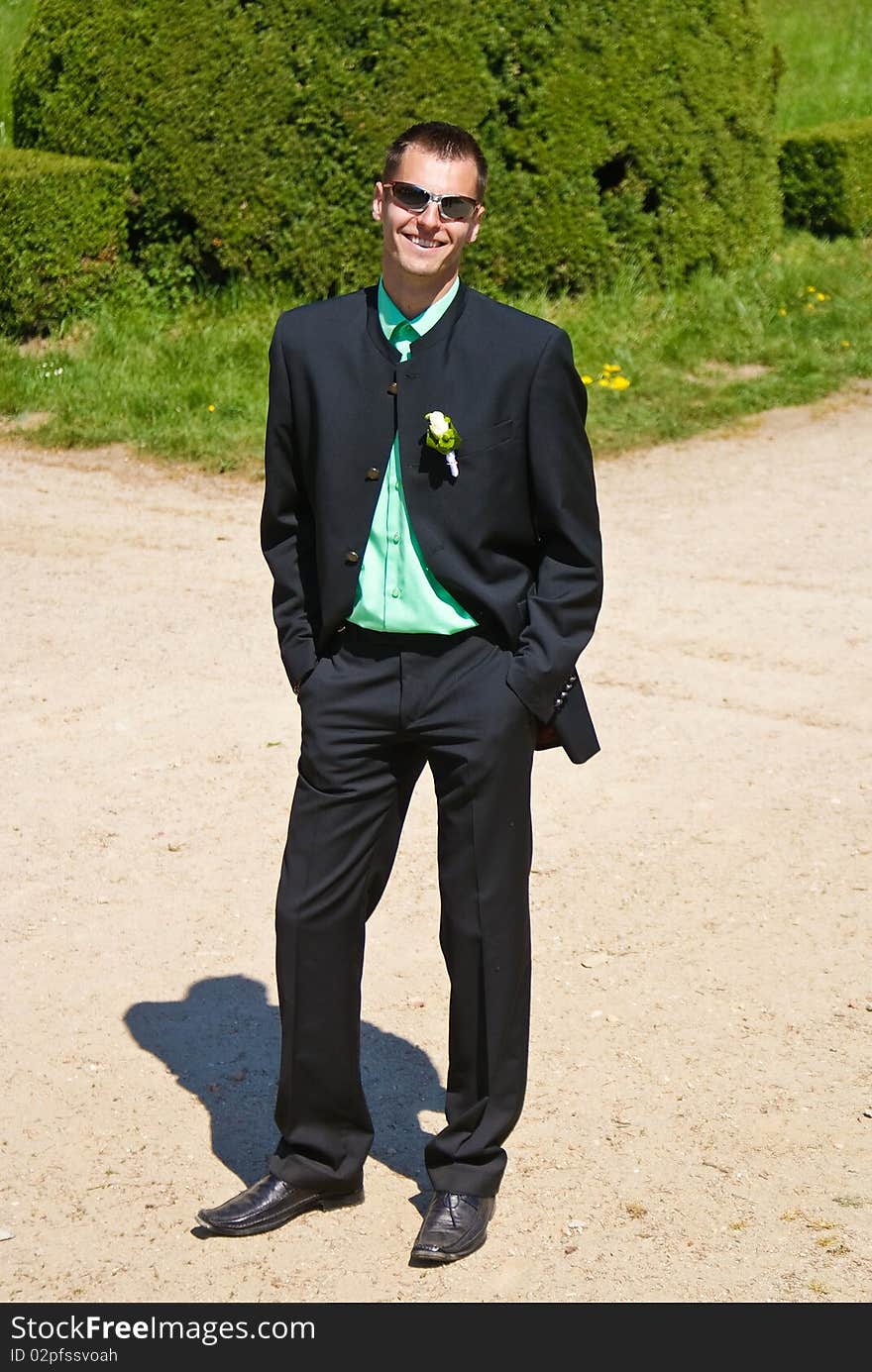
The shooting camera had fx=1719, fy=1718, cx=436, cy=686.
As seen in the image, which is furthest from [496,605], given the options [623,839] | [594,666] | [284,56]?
[284,56]

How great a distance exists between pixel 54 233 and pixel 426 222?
28.9 ft

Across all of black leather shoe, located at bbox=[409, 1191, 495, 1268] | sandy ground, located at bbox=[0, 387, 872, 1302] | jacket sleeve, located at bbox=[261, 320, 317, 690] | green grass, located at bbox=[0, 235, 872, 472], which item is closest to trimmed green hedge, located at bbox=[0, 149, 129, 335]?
green grass, located at bbox=[0, 235, 872, 472]

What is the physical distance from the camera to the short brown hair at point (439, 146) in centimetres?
325

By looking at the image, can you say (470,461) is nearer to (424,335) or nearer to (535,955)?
(424,335)

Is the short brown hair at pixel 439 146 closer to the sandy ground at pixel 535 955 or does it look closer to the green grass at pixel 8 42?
the sandy ground at pixel 535 955

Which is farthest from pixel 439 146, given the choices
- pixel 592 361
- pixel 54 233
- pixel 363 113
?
pixel 54 233

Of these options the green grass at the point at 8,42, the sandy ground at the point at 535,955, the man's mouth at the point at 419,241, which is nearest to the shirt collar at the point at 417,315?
the man's mouth at the point at 419,241

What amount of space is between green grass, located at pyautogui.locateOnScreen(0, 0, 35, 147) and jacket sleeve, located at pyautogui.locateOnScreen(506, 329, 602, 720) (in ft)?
38.2

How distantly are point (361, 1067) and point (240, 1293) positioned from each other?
3.40 ft

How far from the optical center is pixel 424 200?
321 cm

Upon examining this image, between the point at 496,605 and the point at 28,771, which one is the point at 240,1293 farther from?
the point at 28,771

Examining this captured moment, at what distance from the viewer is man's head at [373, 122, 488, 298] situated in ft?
10.6

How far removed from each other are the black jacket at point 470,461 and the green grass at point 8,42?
11.4m

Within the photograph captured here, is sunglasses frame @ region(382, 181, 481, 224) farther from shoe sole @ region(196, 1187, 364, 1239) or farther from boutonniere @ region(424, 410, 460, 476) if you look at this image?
shoe sole @ region(196, 1187, 364, 1239)
